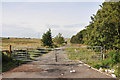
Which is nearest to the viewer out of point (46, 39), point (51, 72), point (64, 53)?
point (51, 72)

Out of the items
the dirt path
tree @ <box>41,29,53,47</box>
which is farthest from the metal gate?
tree @ <box>41,29,53,47</box>

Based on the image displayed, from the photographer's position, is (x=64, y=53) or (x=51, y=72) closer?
(x=51, y=72)

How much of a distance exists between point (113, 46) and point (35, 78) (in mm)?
7972

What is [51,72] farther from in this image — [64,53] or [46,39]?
[46,39]

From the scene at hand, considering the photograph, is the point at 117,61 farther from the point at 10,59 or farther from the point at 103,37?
the point at 10,59

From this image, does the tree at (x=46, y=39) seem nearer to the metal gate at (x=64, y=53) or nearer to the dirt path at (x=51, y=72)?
the metal gate at (x=64, y=53)

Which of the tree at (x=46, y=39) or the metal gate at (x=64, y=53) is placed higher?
the tree at (x=46, y=39)

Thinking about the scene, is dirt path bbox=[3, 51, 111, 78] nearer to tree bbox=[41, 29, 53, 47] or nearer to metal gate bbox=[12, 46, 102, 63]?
metal gate bbox=[12, 46, 102, 63]

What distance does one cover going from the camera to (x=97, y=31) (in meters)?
10.3

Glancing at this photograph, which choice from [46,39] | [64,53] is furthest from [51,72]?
[46,39]

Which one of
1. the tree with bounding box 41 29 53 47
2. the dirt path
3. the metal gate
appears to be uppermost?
the tree with bounding box 41 29 53 47

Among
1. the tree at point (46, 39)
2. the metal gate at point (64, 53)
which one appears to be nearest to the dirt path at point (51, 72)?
the metal gate at point (64, 53)

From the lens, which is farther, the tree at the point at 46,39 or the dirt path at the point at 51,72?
the tree at the point at 46,39

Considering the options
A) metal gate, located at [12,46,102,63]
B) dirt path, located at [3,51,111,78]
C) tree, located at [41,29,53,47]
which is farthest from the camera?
tree, located at [41,29,53,47]
